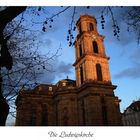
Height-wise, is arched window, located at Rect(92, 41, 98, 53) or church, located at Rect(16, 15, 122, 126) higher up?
arched window, located at Rect(92, 41, 98, 53)

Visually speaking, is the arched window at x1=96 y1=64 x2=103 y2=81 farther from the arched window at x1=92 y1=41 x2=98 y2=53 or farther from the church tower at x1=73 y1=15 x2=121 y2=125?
the arched window at x1=92 y1=41 x2=98 y2=53

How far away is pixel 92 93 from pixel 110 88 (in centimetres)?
174

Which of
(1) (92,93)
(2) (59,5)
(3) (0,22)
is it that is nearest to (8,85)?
(3) (0,22)

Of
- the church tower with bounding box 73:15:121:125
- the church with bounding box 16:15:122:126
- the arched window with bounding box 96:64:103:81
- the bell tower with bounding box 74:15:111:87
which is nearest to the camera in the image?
the church tower with bounding box 73:15:121:125

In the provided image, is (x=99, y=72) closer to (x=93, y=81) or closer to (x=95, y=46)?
(x=93, y=81)

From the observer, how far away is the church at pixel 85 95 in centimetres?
2073

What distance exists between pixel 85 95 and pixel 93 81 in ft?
5.00

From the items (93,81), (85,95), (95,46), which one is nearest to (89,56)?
(95,46)

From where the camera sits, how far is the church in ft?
68.0

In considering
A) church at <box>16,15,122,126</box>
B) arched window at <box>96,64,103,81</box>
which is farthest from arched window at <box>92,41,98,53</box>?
arched window at <box>96,64,103,81</box>

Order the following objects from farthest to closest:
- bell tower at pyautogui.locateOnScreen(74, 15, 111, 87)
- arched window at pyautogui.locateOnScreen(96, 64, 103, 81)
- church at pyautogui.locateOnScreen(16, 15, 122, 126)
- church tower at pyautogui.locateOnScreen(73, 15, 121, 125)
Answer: bell tower at pyautogui.locateOnScreen(74, 15, 111, 87) → arched window at pyautogui.locateOnScreen(96, 64, 103, 81) → church at pyautogui.locateOnScreen(16, 15, 122, 126) → church tower at pyautogui.locateOnScreen(73, 15, 121, 125)

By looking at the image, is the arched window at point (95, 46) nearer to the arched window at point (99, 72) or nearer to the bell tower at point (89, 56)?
the bell tower at point (89, 56)

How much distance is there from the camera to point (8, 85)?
4242 mm

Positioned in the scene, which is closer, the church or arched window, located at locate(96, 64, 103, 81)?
the church
